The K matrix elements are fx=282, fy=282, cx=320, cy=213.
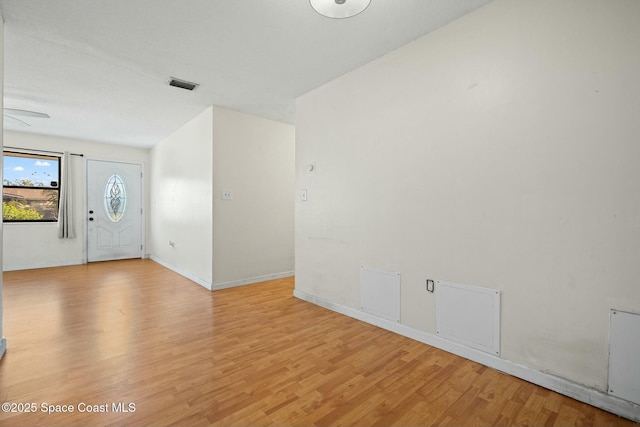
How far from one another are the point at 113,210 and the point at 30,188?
140cm

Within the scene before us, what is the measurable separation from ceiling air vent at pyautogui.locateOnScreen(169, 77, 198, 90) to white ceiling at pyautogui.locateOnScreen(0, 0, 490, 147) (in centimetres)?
8

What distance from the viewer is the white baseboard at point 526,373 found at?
61.6 inches

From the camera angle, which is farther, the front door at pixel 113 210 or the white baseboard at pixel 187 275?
the front door at pixel 113 210

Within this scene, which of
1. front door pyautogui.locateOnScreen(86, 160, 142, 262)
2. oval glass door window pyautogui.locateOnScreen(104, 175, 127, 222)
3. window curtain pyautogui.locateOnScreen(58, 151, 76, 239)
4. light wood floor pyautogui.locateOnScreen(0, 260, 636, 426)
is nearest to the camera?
light wood floor pyautogui.locateOnScreen(0, 260, 636, 426)

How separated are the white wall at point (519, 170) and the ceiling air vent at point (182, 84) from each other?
2048 millimetres

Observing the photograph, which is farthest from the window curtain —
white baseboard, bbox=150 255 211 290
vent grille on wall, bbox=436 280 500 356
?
vent grille on wall, bbox=436 280 500 356

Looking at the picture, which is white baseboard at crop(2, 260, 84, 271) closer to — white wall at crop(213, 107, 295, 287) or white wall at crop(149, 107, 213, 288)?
white wall at crop(149, 107, 213, 288)

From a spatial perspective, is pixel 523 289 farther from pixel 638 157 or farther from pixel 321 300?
pixel 321 300

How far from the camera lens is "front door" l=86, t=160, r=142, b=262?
6.25 meters

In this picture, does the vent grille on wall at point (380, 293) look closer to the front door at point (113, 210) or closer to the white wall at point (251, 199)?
the white wall at point (251, 199)

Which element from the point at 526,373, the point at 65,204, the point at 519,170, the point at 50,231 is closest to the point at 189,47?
the point at 519,170

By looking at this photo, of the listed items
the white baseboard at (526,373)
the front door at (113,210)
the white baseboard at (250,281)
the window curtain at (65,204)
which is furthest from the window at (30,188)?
the white baseboard at (526,373)

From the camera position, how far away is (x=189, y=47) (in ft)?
8.56

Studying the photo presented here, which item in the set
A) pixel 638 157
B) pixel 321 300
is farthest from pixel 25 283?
pixel 638 157
